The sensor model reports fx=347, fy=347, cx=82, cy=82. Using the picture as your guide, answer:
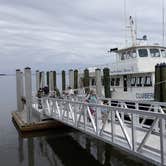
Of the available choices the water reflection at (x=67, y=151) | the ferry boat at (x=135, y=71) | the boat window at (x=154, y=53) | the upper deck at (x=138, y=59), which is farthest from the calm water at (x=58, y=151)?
the boat window at (x=154, y=53)

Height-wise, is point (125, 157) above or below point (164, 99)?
below

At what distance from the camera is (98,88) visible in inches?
802

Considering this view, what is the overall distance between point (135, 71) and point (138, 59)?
3.23 feet

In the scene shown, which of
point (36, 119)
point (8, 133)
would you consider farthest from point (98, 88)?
point (8, 133)

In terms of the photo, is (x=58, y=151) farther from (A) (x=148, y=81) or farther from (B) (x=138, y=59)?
(B) (x=138, y=59)

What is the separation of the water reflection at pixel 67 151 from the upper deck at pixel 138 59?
189 inches

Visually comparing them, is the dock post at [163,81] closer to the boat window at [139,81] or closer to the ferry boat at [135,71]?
the ferry boat at [135,71]

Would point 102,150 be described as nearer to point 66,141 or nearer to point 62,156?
point 62,156

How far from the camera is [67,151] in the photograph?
48.1 feet

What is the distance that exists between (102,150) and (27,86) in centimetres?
662

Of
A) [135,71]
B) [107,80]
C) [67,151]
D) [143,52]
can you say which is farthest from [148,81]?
[67,151]

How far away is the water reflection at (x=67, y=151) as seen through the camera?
12816mm

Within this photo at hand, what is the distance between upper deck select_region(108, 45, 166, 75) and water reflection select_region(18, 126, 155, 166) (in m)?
4.79

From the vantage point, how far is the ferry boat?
18.6 metres
